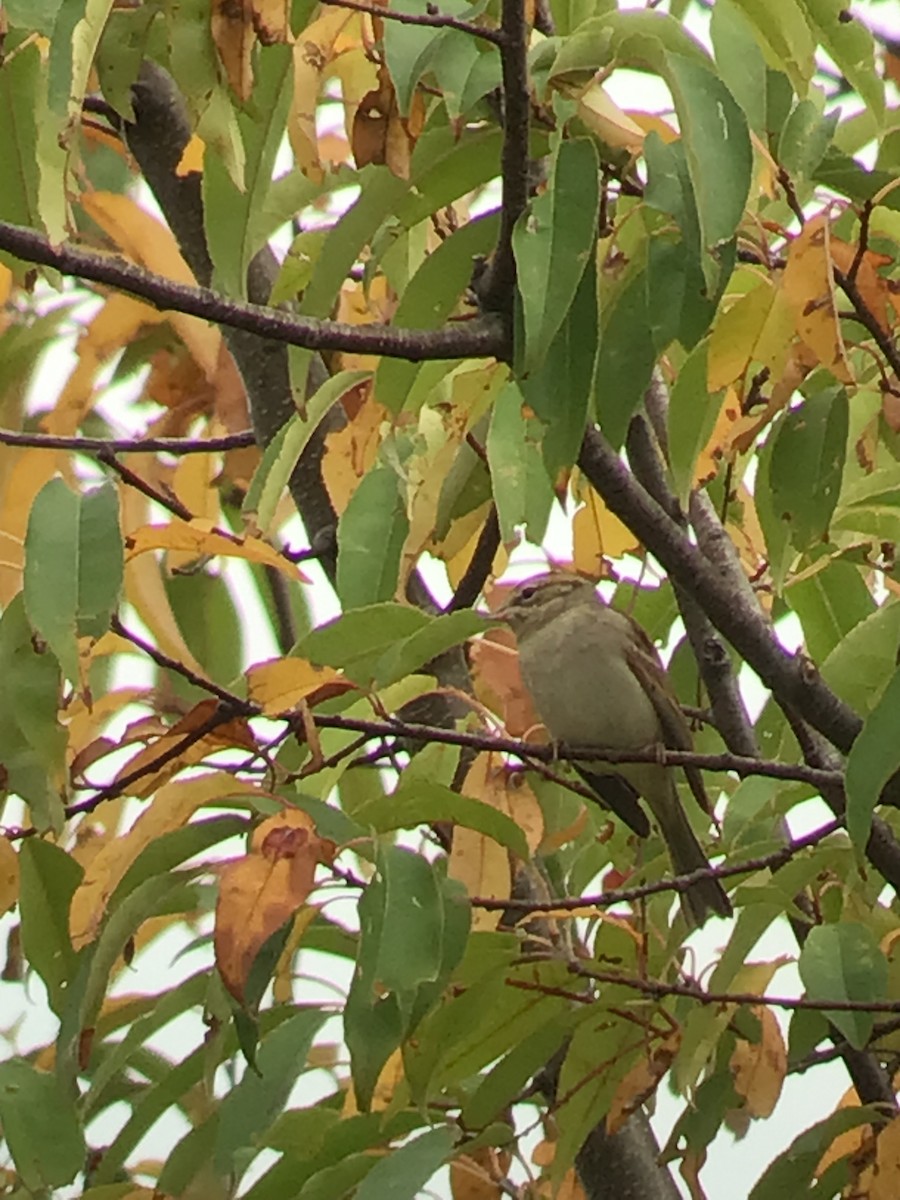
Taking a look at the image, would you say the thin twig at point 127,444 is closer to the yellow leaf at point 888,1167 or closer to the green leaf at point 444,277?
the green leaf at point 444,277

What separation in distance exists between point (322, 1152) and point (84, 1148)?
216 mm

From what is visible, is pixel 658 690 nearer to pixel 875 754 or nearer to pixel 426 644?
pixel 426 644

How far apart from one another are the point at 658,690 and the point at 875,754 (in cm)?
134

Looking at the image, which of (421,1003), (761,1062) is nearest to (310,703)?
(421,1003)

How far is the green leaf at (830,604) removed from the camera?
69.3 inches

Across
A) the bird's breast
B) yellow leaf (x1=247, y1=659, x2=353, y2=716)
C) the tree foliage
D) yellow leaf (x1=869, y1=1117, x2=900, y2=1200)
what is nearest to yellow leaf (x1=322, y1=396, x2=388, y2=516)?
the tree foliage

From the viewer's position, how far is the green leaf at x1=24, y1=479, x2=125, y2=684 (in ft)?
3.49

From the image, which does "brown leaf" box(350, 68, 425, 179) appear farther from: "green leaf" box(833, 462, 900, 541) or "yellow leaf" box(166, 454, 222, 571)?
"yellow leaf" box(166, 454, 222, 571)

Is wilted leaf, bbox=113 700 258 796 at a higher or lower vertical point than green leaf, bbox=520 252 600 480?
lower

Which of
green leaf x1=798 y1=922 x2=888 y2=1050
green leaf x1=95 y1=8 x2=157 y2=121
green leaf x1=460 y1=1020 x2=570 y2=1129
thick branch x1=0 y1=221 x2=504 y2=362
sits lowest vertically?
green leaf x1=460 y1=1020 x2=570 y2=1129

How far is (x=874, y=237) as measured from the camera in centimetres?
156

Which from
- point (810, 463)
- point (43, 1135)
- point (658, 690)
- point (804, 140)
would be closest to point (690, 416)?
point (810, 463)

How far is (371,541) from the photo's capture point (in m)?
1.45

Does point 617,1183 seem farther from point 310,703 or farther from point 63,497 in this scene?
point 63,497
